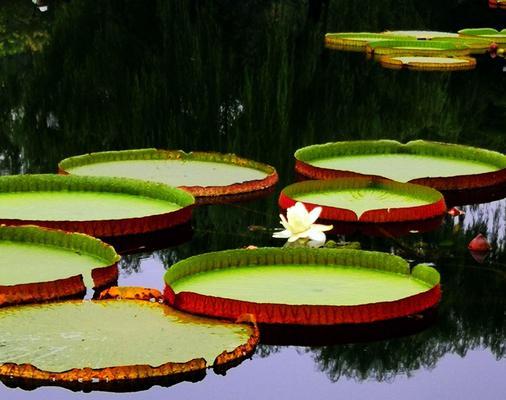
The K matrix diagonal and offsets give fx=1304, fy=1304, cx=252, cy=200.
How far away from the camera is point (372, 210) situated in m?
5.34

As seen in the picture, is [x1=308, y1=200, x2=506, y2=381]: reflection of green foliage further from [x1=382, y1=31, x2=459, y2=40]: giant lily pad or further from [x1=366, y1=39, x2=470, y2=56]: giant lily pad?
[x1=382, y1=31, x2=459, y2=40]: giant lily pad

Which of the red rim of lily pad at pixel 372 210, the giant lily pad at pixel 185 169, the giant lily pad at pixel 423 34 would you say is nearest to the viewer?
the red rim of lily pad at pixel 372 210

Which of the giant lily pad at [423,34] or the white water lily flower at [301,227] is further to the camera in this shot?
the giant lily pad at [423,34]

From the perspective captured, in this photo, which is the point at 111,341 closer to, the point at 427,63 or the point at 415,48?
the point at 427,63

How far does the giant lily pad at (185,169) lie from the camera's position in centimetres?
602

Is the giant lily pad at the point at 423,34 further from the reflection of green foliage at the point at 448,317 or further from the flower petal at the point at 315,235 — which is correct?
the flower petal at the point at 315,235

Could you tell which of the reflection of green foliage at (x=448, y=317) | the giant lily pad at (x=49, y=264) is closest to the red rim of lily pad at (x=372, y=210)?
the reflection of green foliage at (x=448, y=317)

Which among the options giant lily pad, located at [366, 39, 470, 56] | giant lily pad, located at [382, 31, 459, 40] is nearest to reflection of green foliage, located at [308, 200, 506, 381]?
giant lily pad, located at [366, 39, 470, 56]

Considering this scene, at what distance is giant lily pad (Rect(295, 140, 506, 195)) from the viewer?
20.2ft

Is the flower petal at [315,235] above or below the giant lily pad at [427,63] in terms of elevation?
above

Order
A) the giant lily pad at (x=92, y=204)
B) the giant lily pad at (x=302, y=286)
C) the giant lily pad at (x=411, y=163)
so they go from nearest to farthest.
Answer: the giant lily pad at (x=302, y=286) → the giant lily pad at (x=92, y=204) → the giant lily pad at (x=411, y=163)

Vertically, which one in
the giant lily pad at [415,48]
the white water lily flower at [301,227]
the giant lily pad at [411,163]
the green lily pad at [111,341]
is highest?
the white water lily flower at [301,227]

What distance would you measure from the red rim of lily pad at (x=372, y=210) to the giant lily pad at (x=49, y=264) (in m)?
1.12

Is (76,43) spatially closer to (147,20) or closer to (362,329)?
(147,20)
